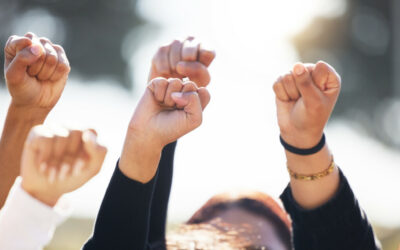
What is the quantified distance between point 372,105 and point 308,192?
8663 mm

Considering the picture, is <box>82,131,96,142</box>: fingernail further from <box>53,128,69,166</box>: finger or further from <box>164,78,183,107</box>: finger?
<box>164,78,183,107</box>: finger

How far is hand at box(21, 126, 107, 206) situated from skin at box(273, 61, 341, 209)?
0.53m

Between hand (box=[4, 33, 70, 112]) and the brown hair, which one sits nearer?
hand (box=[4, 33, 70, 112])

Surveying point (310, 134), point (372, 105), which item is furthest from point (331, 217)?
point (372, 105)

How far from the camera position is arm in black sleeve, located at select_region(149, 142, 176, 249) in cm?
170

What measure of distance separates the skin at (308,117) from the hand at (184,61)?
0.26 metres

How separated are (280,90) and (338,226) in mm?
340

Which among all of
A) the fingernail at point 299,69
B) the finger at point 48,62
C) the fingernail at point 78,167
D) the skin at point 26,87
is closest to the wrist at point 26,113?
the skin at point 26,87

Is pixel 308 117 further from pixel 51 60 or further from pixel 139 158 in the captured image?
pixel 51 60

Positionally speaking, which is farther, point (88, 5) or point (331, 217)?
point (88, 5)

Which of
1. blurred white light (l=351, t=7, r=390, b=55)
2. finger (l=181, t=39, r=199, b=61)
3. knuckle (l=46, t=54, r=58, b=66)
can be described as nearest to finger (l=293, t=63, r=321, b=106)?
finger (l=181, t=39, r=199, b=61)

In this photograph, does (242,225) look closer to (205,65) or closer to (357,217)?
(357,217)

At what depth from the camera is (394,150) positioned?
9.19 metres

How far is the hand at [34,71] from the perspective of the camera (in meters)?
1.44
